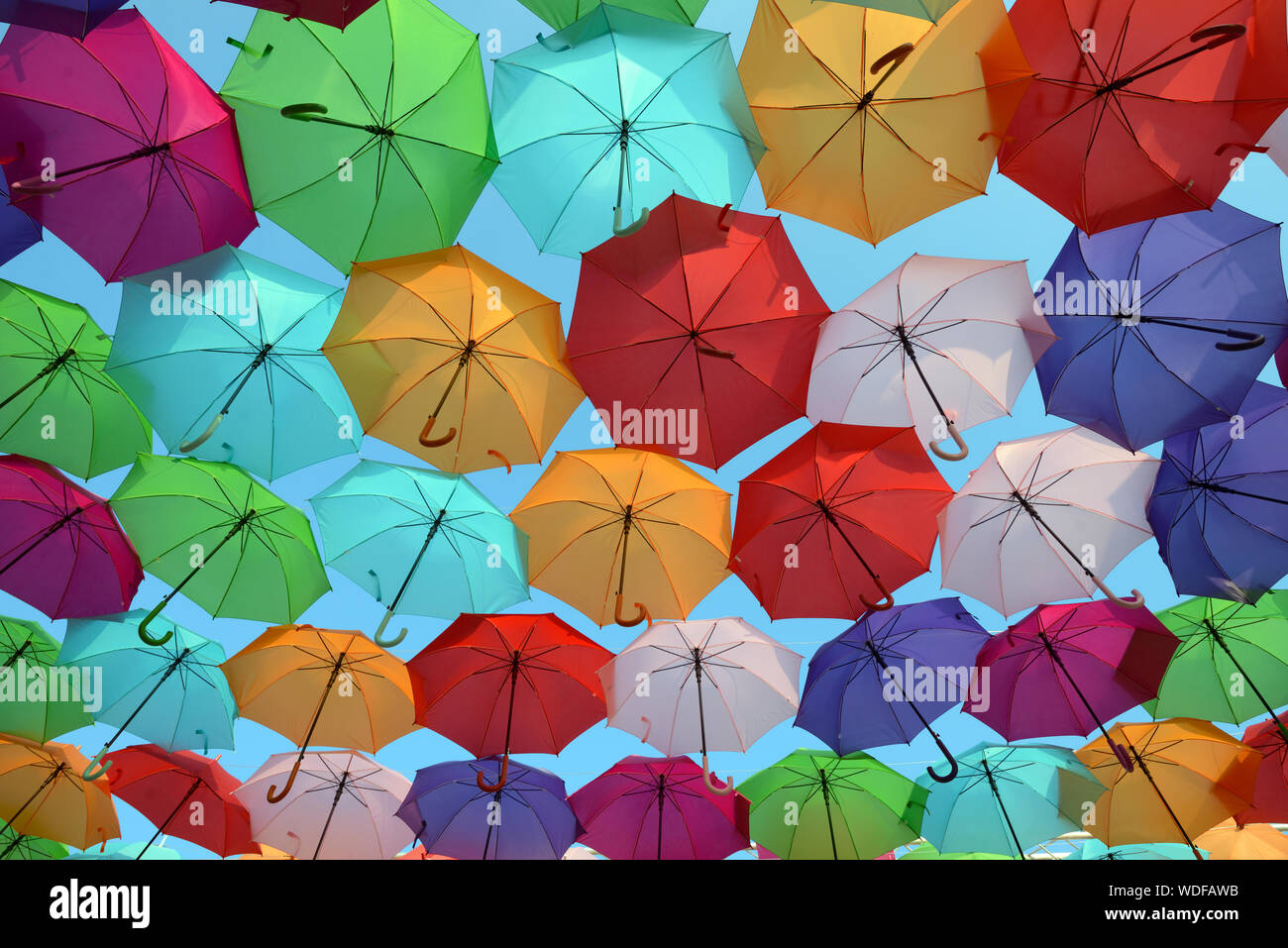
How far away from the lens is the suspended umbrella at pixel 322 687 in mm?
8555

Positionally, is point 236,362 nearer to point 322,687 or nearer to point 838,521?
point 322,687

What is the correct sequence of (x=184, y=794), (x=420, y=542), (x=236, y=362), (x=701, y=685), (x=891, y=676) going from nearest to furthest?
1. (x=236, y=362)
2. (x=420, y=542)
3. (x=891, y=676)
4. (x=701, y=685)
5. (x=184, y=794)

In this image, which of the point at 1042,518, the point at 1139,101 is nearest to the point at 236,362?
the point at 1139,101

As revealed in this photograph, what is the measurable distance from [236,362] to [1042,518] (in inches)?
296

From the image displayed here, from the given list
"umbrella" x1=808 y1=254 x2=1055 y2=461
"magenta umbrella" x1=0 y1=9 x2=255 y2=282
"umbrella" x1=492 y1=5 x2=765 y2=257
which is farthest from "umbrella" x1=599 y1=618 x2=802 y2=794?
"magenta umbrella" x1=0 y1=9 x2=255 y2=282

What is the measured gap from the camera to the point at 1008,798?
10305mm

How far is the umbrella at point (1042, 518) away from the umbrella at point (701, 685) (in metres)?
2.35

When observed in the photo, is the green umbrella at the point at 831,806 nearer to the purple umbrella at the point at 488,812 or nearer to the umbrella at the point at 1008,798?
the umbrella at the point at 1008,798

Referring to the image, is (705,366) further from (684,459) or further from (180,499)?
(180,499)

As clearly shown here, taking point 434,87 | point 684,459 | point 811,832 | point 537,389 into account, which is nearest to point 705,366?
point 684,459

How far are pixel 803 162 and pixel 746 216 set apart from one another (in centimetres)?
58

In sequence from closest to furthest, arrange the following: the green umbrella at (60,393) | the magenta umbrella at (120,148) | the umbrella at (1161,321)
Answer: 1. the magenta umbrella at (120,148)
2. the umbrella at (1161,321)
3. the green umbrella at (60,393)

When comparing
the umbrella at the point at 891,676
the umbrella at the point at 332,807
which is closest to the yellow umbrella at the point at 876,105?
the umbrella at the point at 891,676

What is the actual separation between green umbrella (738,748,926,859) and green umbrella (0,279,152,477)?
8.12 meters
